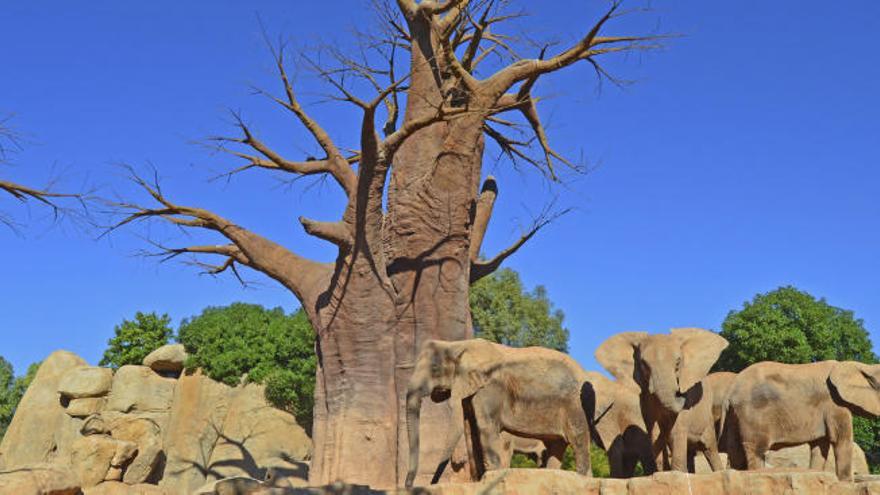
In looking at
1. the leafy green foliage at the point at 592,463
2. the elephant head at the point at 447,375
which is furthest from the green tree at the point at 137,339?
the elephant head at the point at 447,375

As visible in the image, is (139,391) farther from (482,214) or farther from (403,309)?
(403,309)

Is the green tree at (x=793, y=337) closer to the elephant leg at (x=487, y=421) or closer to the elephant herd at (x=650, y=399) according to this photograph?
the elephant herd at (x=650, y=399)

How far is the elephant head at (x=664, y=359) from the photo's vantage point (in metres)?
9.12

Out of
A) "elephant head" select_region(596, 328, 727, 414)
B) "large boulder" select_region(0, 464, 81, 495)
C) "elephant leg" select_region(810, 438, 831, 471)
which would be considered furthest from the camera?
"large boulder" select_region(0, 464, 81, 495)

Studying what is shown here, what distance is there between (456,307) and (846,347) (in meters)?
19.4

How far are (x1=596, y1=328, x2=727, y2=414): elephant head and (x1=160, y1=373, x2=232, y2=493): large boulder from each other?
55.1ft

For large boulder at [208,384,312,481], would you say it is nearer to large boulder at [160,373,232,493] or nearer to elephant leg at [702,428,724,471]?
large boulder at [160,373,232,493]

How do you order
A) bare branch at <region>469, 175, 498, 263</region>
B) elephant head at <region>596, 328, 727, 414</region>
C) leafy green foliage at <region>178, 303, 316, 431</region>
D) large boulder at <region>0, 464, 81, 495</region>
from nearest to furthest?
elephant head at <region>596, 328, 727, 414</region>, large boulder at <region>0, 464, 81, 495</region>, bare branch at <region>469, 175, 498, 263</region>, leafy green foliage at <region>178, 303, 316, 431</region>

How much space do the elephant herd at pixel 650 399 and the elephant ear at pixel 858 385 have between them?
11 mm

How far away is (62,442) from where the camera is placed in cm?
2514

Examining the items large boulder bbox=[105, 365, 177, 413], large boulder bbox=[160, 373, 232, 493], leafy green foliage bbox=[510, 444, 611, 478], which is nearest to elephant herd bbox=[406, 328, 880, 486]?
leafy green foliage bbox=[510, 444, 611, 478]

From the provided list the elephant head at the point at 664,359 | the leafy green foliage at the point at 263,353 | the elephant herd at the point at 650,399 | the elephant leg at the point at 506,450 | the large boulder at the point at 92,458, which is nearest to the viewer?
the elephant head at the point at 664,359

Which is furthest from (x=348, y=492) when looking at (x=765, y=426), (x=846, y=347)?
(x=846, y=347)

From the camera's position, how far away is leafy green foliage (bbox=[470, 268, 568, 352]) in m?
33.5
